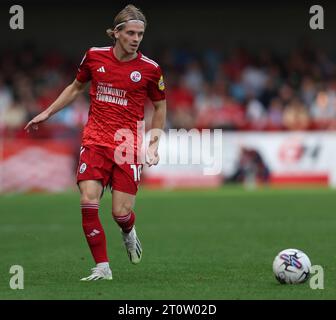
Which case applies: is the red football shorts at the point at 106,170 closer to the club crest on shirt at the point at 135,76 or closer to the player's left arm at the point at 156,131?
the player's left arm at the point at 156,131

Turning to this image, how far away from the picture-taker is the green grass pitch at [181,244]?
793 centimetres

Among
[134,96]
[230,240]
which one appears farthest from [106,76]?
[230,240]

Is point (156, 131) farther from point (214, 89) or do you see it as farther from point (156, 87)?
point (214, 89)

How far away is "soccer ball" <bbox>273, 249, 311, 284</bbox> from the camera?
8242 millimetres

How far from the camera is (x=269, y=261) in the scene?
10023 millimetres

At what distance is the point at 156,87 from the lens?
909cm

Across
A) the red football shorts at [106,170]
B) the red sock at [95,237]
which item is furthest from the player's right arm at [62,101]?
the red sock at [95,237]

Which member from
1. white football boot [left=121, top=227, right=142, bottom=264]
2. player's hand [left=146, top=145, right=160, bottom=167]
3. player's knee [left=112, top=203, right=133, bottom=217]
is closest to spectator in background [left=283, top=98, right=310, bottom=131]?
white football boot [left=121, top=227, right=142, bottom=264]

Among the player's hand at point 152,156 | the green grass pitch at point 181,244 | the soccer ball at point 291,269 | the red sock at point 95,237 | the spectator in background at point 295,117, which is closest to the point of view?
the green grass pitch at point 181,244

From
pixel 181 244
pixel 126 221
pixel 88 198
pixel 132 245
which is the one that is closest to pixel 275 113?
pixel 181 244

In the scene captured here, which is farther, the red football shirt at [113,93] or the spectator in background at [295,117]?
the spectator in background at [295,117]

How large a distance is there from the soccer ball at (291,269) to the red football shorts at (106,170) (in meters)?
1.60

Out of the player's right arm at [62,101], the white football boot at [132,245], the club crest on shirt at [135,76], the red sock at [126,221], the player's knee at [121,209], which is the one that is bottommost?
the white football boot at [132,245]

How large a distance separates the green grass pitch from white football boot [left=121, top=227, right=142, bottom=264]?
12 cm
